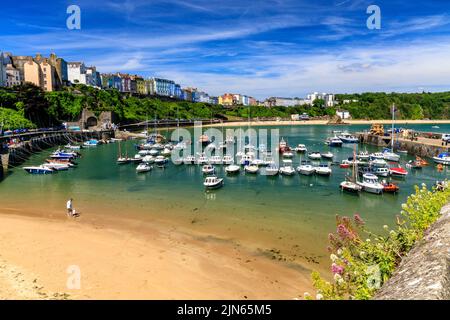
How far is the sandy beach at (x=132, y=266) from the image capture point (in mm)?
14844

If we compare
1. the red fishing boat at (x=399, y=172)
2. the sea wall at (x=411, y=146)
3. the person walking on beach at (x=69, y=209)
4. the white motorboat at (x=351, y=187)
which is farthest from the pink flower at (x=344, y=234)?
the sea wall at (x=411, y=146)

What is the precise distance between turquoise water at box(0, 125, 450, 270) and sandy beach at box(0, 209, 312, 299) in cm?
259

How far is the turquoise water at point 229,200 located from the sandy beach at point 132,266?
2.59 metres

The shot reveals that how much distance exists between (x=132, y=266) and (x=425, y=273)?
49.6ft

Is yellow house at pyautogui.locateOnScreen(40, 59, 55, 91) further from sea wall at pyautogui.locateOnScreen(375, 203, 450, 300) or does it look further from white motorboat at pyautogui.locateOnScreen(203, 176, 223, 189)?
sea wall at pyautogui.locateOnScreen(375, 203, 450, 300)

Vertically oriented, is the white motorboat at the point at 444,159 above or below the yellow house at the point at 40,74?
below

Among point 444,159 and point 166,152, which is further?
point 166,152

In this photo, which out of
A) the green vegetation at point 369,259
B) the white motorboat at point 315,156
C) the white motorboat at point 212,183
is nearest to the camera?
the green vegetation at point 369,259

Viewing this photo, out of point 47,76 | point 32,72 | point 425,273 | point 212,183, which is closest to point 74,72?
point 47,76

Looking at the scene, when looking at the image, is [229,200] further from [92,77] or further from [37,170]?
[92,77]

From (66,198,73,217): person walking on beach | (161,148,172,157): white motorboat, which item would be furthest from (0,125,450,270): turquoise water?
(161,148,172,157): white motorboat

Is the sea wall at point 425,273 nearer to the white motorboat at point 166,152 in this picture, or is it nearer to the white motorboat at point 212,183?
the white motorboat at point 212,183

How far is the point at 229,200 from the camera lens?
32.3 m
